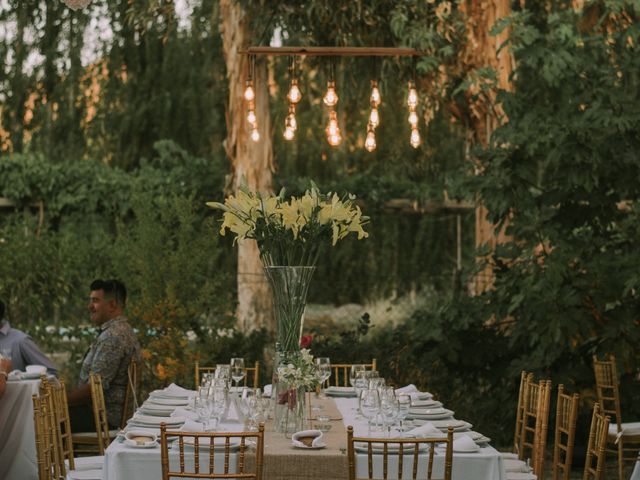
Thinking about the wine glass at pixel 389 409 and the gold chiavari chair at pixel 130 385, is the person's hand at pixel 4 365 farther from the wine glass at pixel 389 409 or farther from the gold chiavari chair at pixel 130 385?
the wine glass at pixel 389 409

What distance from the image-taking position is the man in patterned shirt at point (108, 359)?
6.04 metres

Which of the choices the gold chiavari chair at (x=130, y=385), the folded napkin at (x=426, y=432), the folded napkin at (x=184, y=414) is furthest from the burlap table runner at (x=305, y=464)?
the gold chiavari chair at (x=130, y=385)

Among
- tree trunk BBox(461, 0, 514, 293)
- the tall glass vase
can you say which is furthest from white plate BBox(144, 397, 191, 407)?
tree trunk BBox(461, 0, 514, 293)

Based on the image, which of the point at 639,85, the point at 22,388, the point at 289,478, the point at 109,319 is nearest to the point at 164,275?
the point at 109,319

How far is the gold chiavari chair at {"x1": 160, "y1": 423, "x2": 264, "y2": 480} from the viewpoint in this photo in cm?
352

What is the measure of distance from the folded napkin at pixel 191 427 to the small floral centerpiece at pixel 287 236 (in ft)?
1.24

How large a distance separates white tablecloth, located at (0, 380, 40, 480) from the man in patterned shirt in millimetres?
230

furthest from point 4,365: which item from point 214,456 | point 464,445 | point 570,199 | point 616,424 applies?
point 570,199

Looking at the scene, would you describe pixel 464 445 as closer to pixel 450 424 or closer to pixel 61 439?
pixel 450 424

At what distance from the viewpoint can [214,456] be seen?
12.4 feet

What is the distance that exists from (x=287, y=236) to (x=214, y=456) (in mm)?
1068

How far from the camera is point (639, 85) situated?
829 cm

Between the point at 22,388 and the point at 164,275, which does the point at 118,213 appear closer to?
the point at 164,275

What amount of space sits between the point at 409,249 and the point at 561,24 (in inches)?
127
